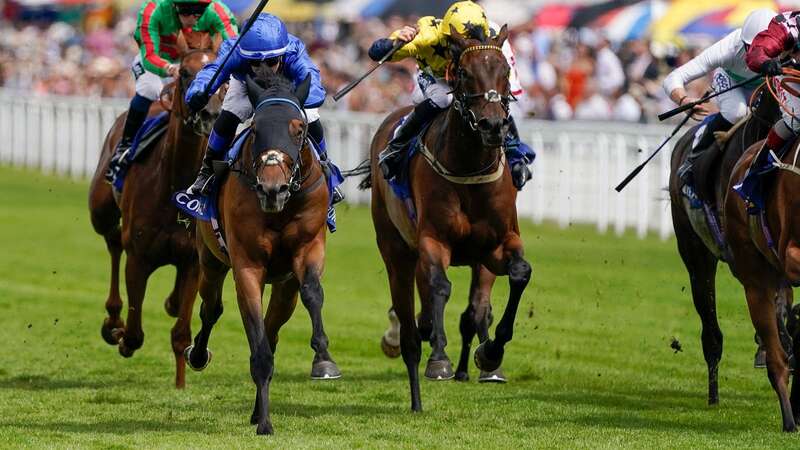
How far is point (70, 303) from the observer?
15367 mm

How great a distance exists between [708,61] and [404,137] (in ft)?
6.05

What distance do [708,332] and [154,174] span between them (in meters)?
3.57

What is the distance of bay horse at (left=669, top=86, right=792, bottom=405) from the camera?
1008 cm

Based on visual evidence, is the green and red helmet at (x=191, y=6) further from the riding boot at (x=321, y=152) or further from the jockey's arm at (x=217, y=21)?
the riding boot at (x=321, y=152)

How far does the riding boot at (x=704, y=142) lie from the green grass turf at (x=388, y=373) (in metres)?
1.35

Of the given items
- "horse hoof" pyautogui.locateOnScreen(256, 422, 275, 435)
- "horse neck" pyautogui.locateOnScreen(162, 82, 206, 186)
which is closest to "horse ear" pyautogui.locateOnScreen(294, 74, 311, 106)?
"horse hoof" pyautogui.locateOnScreen(256, 422, 275, 435)

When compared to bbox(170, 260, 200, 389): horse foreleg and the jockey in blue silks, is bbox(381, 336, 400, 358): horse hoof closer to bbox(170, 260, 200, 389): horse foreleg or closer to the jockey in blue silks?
bbox(170, 260, 200, 389): horse foreleg

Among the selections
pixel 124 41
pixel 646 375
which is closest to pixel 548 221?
pixel 646 375

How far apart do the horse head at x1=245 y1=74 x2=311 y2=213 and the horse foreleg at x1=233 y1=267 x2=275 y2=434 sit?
425 millimetres

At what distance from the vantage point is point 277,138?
8.52m

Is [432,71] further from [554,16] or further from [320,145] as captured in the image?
[554,16]

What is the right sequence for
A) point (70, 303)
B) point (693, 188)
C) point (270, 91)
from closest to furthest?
point (270, 91) → point (693, 188) → point (70, 303)

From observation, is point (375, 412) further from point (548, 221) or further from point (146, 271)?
point (548, 221)

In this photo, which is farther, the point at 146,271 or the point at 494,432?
the point at 146,271
